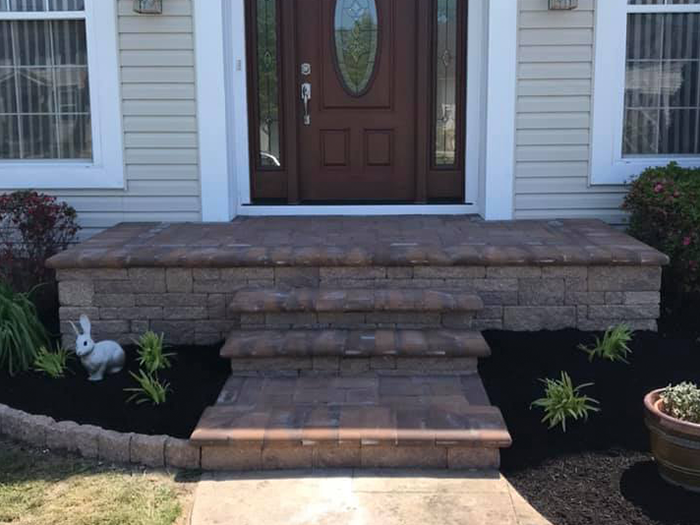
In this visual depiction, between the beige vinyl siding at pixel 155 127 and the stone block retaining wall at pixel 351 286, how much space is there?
125 cm

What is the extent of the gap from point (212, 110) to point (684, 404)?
3868 millimetres

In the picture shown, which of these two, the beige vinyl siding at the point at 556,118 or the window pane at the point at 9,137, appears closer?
the beige vinyl siding at the point at 556,118

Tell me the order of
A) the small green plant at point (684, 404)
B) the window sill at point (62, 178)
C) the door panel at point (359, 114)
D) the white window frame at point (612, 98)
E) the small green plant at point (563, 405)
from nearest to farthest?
the small green plant at point (684, 404) < the small green plant at point (563, 405) < the white window frame at point (612, 98) < the window sill at point (62, 178) < the door panel at point (359, 114)

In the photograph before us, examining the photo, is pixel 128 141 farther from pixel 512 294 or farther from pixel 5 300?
pixel 512 294

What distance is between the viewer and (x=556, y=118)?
592 cm

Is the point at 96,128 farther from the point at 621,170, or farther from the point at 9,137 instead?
the point at 621,170

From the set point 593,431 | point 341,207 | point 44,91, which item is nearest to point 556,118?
point 341,207

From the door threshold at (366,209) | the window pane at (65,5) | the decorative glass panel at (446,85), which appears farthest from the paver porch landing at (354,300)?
the window pane at (65,5)

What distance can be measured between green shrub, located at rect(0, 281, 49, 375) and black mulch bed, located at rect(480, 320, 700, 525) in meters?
2.60

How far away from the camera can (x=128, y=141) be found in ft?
19.6

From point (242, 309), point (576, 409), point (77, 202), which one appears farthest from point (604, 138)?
point (77, 202)

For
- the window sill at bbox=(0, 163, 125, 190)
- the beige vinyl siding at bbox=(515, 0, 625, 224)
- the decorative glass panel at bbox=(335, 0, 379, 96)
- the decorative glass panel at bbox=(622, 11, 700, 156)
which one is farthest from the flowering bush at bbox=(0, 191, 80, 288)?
the decorative glass panel at bbox=(622, 11, 700, 156)

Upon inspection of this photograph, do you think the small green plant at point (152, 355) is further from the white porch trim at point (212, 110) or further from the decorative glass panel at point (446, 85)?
the decorative glass panel at point (446, 85)

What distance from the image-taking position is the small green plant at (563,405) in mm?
3921
